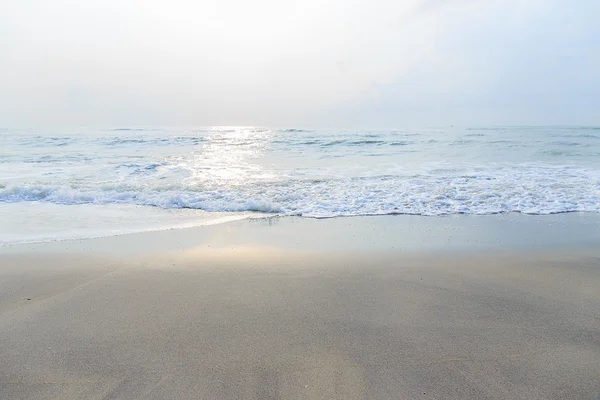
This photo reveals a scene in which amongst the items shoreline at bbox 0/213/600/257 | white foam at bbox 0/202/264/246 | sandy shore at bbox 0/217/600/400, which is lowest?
white foam at bbox 0/202/264/246

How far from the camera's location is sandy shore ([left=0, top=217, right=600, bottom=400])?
2449 millimetres

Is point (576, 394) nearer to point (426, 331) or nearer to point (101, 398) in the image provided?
point (426, 331)

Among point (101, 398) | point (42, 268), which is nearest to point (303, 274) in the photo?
point (101, 398)

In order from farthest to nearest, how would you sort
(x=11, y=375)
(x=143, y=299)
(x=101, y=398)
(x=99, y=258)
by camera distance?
(x=99, y=258) < (x=143, y=299) < (x=11, y=375) < (x=101, y=398)

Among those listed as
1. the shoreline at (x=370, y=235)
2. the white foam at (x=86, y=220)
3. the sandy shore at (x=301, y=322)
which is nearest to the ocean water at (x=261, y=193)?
the white foam at (x=86, y=220)

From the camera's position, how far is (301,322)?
3254 mm

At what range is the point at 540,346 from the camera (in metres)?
2.87

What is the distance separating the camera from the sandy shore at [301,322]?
245cm

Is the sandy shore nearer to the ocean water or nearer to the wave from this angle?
the ocean water

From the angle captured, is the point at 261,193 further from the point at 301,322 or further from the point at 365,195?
the point at 301,322

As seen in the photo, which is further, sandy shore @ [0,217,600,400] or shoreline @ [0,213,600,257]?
shoreline @ [0,213,600,257]

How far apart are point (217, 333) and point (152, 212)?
587 centimetres

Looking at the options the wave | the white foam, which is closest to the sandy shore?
the white foam

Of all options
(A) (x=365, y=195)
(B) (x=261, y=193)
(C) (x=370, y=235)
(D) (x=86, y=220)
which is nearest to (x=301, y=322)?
(C) (x=370, y=235)
